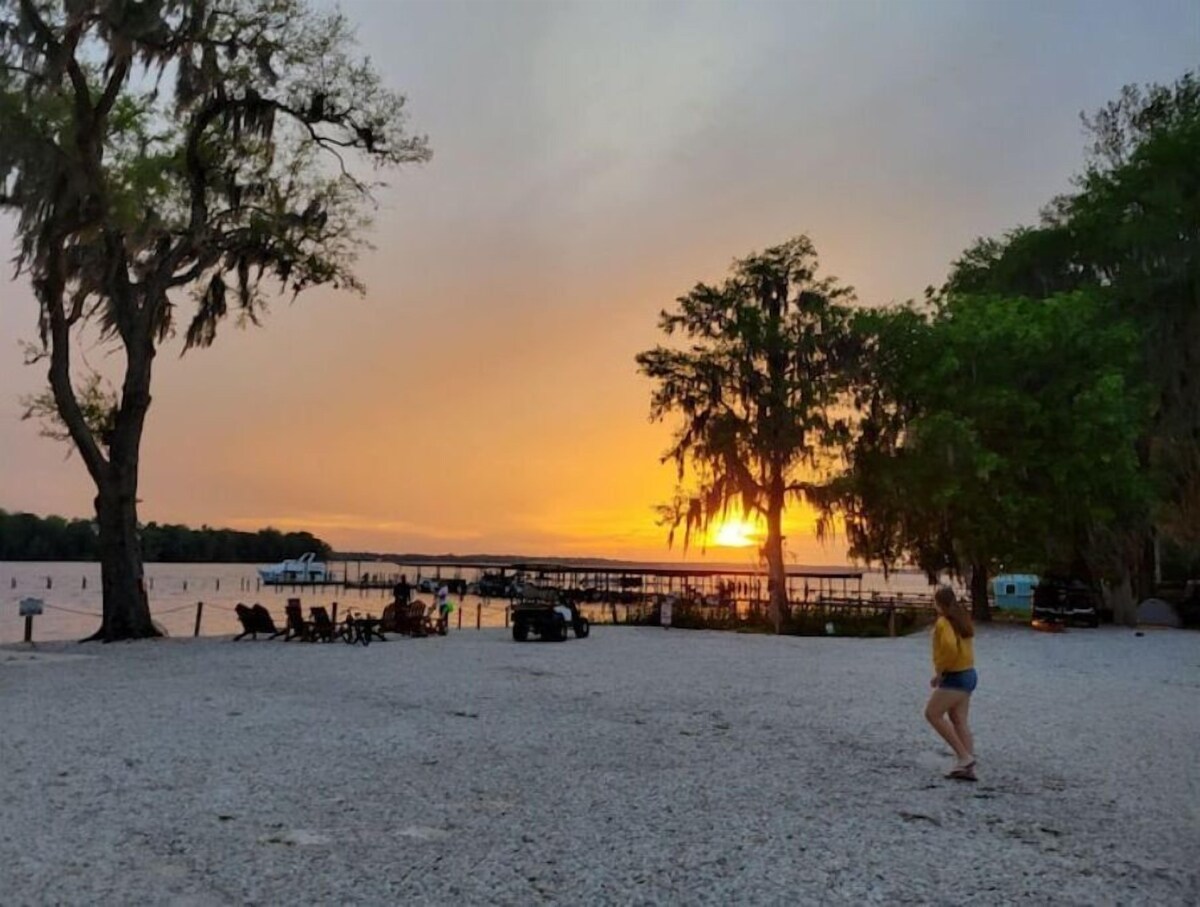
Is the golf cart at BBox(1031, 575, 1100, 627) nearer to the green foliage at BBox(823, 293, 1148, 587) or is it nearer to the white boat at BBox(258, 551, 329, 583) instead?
the green foliage at BBox(823, 293, 1148, 587)

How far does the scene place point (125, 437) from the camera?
20.8 m

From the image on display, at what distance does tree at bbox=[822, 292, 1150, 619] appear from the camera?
24750mm

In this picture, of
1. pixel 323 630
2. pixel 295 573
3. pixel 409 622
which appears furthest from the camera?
pixel 295 573

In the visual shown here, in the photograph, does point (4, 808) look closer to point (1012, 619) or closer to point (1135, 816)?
point (1135, 816)

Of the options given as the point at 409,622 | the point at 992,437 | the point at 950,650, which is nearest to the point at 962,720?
the point at 950,650

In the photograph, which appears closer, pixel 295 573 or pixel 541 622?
pixel 541 622

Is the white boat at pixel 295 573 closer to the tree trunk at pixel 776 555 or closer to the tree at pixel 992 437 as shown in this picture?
the tree trunk at pixel 776 555

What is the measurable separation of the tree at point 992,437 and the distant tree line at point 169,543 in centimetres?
12245

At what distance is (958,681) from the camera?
779 cm

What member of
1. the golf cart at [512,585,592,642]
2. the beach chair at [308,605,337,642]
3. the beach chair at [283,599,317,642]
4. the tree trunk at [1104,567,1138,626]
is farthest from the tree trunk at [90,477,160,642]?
the tree trunk at [1104,567,1138,626]

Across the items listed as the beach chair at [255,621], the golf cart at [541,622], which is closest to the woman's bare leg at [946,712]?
the golf cart at [541,622]

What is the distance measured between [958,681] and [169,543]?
171 metres

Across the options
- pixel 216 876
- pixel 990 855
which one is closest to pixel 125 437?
pixel 216 876

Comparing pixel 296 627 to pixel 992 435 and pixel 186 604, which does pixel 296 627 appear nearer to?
pixel 992 435
